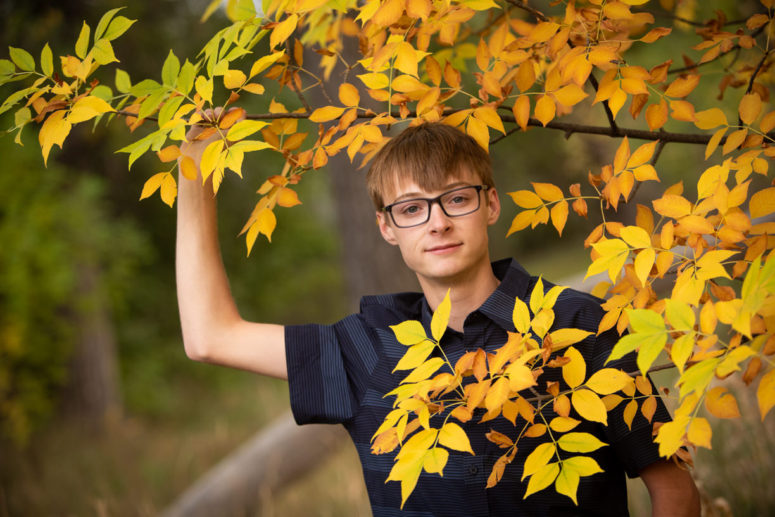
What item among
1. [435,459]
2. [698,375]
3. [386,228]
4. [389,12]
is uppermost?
[389,12]

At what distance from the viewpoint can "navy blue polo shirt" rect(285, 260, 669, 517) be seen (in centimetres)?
166

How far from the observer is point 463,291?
1865mm

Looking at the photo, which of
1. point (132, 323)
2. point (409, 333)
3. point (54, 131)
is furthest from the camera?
point (132, 323)

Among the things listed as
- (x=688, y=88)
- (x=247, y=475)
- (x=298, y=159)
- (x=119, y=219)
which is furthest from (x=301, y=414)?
(x=119, y=219)

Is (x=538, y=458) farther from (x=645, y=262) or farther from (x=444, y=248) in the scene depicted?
(x=444, y=248)

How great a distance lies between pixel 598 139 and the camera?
8.70 m

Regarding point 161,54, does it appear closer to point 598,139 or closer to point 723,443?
point 598,139

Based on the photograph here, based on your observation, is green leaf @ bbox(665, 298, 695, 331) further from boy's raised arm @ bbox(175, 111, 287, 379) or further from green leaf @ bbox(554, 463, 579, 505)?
boy's raised arm @ bbox(175, 111, 287, 379)

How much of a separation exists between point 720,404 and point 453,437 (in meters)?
0.48

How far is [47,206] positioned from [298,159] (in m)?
5.56

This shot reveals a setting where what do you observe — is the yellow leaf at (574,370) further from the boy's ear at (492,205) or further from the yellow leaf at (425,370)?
the boy's ear at (492,205)

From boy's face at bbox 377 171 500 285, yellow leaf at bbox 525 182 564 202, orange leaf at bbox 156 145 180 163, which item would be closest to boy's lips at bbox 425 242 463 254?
boy's face at bbox 377 171 500 285

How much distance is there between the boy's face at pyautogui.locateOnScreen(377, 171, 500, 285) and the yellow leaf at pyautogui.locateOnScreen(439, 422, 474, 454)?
0.62 m

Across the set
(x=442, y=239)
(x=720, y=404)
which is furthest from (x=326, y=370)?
(x=720, y=404)
